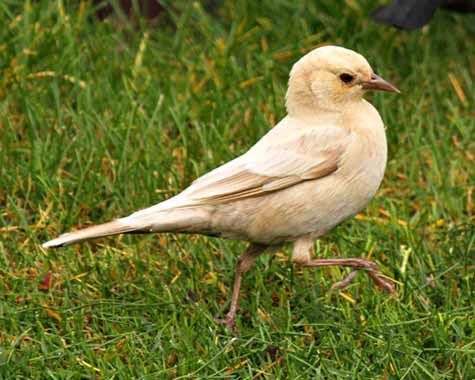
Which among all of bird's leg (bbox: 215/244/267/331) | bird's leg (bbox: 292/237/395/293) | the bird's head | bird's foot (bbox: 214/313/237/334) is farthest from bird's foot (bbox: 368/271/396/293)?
the bird's head

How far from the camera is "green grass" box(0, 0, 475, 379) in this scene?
484 centimetres

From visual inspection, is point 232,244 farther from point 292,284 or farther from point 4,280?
point 4,280

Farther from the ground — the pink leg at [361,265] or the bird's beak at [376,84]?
the bird's beak at [376,84]

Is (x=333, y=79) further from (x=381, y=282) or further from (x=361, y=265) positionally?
(x=381, y=282)

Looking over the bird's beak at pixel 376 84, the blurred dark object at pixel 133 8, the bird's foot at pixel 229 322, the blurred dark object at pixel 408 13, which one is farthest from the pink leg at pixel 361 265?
the blurred dark object at pixel 133 8

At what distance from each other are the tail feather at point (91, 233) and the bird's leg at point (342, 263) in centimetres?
75

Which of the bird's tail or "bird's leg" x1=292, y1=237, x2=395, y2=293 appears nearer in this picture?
the bird's tail

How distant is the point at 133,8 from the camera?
8062mm

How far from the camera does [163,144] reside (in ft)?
21.7

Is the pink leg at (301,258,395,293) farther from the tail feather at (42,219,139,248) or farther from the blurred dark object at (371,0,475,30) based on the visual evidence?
the blurred dark object at (371,0,475,30)

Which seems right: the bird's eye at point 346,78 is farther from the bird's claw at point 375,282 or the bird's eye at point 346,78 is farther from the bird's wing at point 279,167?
the bird's claw at point 375,282

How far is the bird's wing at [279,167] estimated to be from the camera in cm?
496

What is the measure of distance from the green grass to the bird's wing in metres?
0.58

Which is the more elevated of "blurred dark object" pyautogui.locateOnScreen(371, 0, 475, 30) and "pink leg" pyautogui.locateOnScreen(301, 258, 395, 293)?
"blurred dark object" pyautogui.locateOnScreen(371, 0, 475, 30)
